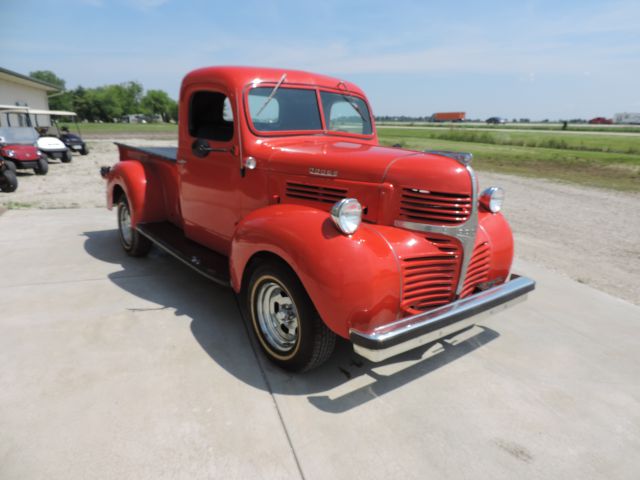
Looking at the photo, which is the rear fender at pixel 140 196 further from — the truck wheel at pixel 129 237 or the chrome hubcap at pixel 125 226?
the chrome hubcap at pixel 125 226

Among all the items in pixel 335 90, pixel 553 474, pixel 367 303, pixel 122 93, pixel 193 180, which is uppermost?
pixel 122 93

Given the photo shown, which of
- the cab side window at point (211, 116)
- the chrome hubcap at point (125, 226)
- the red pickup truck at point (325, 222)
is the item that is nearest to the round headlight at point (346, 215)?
the red pickup truck at point (325, 222)

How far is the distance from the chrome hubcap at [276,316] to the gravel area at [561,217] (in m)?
3.59

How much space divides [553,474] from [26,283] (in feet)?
14.9

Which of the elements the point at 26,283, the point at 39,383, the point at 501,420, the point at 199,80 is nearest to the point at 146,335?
the point at 39,383

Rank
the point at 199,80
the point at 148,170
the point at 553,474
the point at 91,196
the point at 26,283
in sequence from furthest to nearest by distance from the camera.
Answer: the point at 91,196 → the point at 148,170 → the point at 26,283 → the point at 199,80 → the point at 553,474

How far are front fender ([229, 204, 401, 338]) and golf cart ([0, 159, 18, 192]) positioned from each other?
927 centimetres

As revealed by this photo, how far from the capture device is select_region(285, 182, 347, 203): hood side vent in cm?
279

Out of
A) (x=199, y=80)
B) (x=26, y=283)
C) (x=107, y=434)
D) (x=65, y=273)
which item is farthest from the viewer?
(x=65, y=273)

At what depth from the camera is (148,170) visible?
469 cm

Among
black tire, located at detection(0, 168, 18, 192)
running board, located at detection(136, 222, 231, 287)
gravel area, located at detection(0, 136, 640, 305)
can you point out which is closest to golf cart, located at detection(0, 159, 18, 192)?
Answer: black tire, located at detection(0, 168, 18, 192)

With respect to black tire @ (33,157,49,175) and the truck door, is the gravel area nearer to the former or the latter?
black tire @ (33,157,49,175)

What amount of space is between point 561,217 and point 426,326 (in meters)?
7.05

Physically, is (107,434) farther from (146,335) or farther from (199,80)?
(199,80)
